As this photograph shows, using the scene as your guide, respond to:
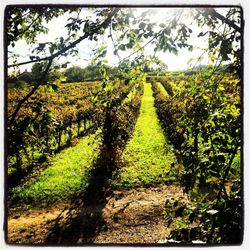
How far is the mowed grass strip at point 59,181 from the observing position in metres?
5.27

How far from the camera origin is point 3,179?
77.1 inches

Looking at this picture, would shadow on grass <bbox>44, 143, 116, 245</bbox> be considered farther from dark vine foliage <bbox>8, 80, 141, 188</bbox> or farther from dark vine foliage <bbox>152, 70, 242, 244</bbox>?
dark vine foliage <bbox>152, 70, 242, 244</bbox>

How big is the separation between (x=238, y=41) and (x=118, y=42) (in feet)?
2.61

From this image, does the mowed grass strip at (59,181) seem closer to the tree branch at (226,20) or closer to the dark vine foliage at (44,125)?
the dark vine foliage at (44,125)

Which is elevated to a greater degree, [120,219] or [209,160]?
[209,160]

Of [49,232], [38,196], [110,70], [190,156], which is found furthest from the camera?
[38,196]

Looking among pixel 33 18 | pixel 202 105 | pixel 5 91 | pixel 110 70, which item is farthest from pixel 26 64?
pixel 202 105

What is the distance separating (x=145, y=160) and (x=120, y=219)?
235 cm

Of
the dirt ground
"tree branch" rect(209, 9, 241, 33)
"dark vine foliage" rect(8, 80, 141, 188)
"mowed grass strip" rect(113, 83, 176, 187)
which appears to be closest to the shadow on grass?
the dirt ground

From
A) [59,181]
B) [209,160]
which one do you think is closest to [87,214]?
[59,181]

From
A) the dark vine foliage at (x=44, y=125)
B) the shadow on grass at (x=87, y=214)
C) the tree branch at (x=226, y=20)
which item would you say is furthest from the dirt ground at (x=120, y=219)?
the tree branch at (x=226, y=20)

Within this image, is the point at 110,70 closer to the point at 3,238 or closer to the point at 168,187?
the point at 3,238

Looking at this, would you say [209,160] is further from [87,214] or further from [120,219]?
[87,214]

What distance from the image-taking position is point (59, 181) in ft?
18.9
